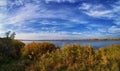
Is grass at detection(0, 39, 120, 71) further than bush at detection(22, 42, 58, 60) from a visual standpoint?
No

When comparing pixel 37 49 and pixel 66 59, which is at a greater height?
pixel 37 49

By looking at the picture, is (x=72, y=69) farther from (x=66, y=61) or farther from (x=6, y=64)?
(x=6, y=64)

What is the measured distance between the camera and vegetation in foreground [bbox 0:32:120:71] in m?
13.8

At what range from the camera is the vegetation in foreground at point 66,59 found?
1380 cm

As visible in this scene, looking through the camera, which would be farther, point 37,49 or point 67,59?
point 37,49

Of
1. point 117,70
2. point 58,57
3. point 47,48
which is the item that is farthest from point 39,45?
point 117,70

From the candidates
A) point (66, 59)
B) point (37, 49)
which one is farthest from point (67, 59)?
point (37, 49)

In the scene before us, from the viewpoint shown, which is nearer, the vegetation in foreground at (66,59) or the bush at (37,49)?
the vegetation in foreground at (66,59)

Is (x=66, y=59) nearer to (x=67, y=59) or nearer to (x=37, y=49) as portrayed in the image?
(x=67, y=59)

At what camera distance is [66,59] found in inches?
612

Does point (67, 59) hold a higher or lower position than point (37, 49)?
lower

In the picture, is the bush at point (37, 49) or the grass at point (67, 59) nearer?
the grass at point (67, 59)

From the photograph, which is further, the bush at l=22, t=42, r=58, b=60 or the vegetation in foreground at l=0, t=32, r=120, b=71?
the bush at l=22, t=42, r=58, b=60

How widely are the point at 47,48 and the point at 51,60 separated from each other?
15.6ft
